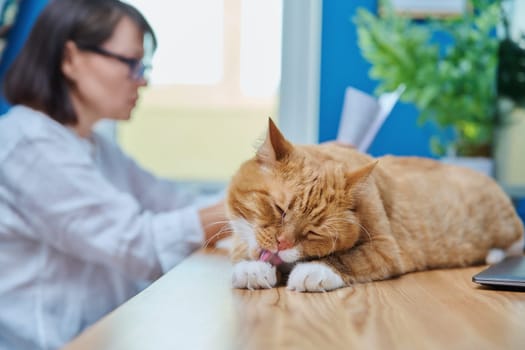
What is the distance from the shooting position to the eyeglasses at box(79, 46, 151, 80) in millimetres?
1473

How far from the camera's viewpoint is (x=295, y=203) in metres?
0.83

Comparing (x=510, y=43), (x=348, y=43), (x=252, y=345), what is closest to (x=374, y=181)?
(x=252, y=345)

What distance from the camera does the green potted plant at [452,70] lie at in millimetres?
1559

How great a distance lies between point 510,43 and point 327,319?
1.11 meters

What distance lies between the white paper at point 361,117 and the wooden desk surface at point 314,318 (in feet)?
1.53

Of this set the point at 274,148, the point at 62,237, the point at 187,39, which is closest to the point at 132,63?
the point at 187,39

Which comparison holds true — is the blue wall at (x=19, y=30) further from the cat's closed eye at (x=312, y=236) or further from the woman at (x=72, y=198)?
the cat's closed eye at (x=312, y=236)

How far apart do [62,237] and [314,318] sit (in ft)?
2.67

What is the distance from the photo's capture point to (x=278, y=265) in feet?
2.90

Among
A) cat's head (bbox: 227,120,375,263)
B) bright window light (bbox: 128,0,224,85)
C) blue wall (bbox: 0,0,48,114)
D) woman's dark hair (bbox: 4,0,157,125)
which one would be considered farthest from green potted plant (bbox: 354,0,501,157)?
blue wall (bbox: 0,0,48,114)

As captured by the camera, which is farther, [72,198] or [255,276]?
[72,198]

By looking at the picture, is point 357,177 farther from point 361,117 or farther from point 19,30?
point 19,30

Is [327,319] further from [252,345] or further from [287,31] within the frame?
[287,31]

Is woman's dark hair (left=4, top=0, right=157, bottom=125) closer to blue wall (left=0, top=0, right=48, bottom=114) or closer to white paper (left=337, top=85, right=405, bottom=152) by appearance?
blue wall (left=0, top=0, right=48, bottom=114)
